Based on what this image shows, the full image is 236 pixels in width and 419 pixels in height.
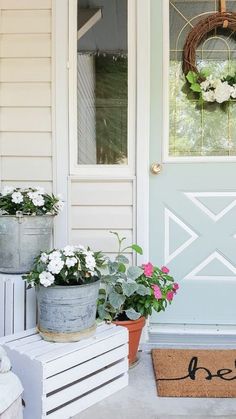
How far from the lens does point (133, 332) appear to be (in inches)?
85.6

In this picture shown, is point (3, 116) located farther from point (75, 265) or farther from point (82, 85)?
point (75, 265)

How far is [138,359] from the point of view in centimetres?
232

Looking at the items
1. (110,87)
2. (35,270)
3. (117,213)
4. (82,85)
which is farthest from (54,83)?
(35,270)

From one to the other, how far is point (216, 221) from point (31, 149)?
3.90 feet

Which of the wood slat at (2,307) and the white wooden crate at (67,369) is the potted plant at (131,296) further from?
the wood slat at (2,307)

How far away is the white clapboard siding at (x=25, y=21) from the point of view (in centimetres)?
246

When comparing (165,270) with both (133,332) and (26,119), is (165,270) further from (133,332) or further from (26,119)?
(26,119)

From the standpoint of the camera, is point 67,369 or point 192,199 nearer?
point 67,369

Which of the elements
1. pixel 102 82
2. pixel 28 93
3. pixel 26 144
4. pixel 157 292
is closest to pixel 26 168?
pixel 26 144

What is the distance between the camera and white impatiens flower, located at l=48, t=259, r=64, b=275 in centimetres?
181

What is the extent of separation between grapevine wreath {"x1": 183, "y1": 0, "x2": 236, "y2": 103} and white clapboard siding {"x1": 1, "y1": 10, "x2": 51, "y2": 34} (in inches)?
33.2

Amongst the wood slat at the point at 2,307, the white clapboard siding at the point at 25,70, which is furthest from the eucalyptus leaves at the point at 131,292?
the white clapboard siding at the point at 25,70

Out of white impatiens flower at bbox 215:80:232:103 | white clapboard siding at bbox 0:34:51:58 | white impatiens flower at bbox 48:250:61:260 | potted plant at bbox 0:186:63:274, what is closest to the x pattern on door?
white impatiens flower at bbox 215:80:232:103

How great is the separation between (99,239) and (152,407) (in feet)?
3.32
